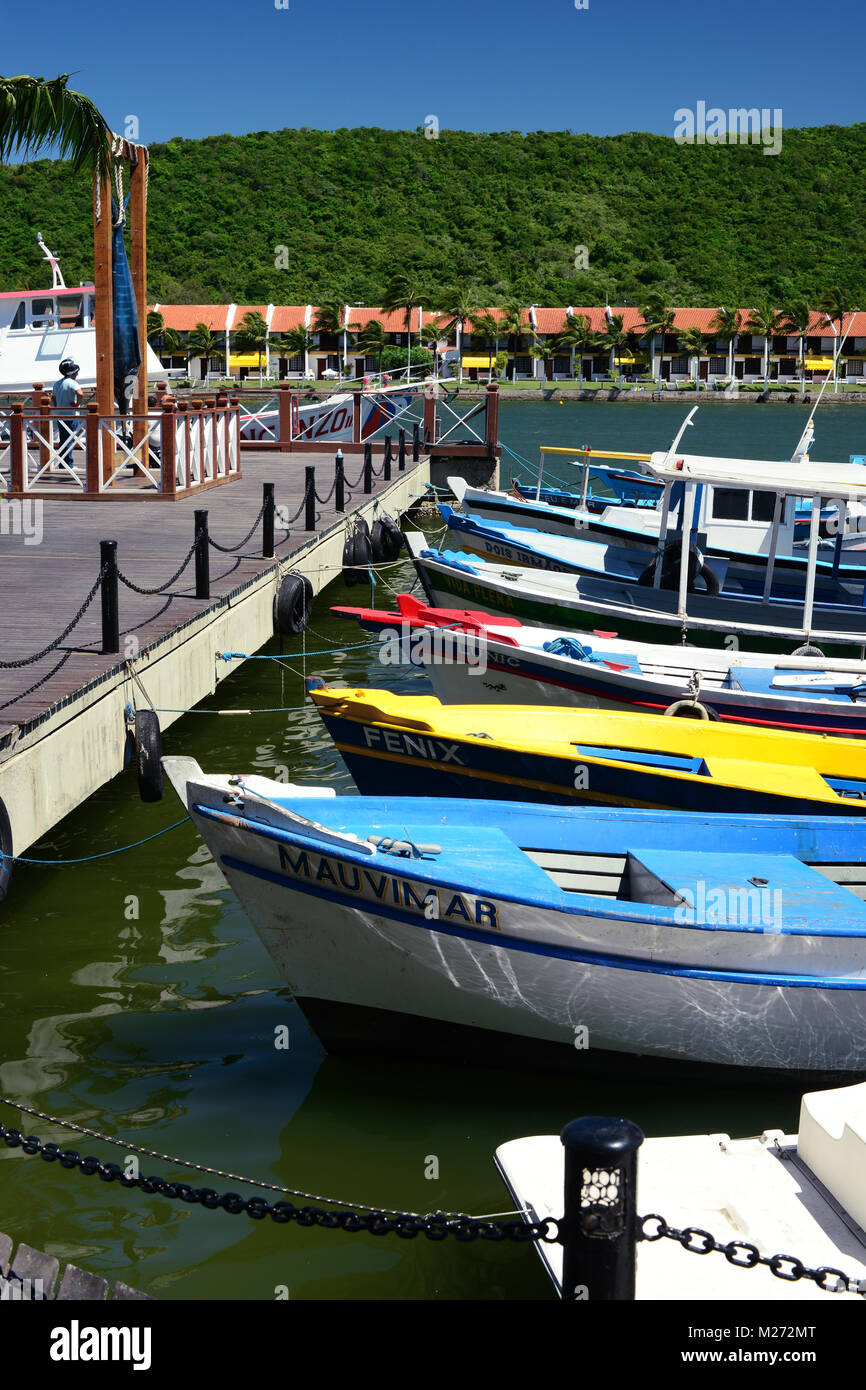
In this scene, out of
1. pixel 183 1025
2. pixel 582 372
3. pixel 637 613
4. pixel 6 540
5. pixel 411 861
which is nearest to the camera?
pixel 411 861

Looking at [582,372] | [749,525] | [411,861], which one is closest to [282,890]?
[411,861]

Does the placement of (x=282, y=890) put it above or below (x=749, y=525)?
below

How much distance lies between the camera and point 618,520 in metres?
21.5

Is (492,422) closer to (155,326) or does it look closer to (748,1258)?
(748,1258)

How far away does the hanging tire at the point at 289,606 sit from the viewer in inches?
581

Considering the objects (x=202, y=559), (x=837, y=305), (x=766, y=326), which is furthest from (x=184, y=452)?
(x=837, y=305)

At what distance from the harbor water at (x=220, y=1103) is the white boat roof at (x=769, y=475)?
552 centimetres

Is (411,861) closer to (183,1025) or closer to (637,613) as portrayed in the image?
(183,1025)

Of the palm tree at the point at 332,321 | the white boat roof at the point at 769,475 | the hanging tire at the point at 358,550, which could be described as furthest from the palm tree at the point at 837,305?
the white boat roof at the point at 769,475

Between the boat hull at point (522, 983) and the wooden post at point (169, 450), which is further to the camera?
the wooden post at point (169, 450)

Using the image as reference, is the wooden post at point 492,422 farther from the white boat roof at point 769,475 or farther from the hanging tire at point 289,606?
the white boat roof at point 769,475

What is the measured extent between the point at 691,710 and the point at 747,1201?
5.71 m
